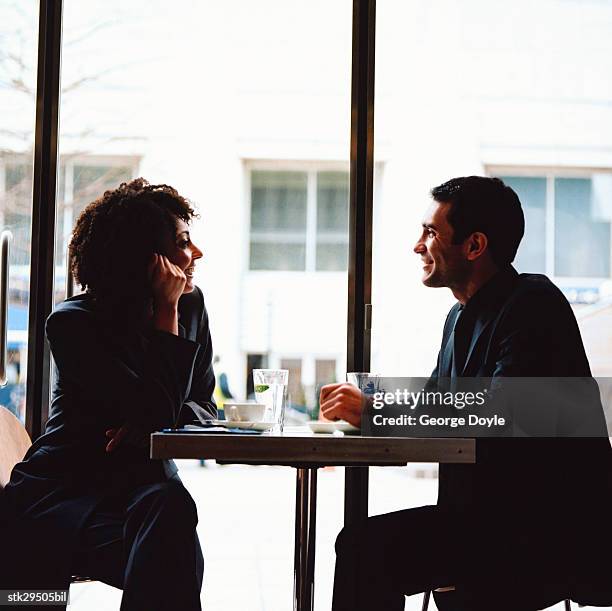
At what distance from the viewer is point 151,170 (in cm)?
258

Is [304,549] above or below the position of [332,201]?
below

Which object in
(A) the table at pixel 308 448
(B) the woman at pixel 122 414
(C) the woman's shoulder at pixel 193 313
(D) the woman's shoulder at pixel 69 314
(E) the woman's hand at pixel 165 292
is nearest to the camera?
(A) the table at pixel 308 448

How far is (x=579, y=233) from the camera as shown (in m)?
2.56

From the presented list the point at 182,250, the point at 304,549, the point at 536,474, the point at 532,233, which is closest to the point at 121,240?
the point at 182,250

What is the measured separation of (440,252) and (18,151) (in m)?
1.28

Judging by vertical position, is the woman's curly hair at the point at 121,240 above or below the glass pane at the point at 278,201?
below

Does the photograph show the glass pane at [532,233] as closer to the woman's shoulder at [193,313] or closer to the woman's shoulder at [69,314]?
the woman's shoulder at [193,313]

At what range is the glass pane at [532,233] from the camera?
2.54 metres

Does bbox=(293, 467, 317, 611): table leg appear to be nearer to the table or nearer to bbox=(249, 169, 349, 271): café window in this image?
the table

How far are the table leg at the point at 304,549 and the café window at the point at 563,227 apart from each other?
1083 mm

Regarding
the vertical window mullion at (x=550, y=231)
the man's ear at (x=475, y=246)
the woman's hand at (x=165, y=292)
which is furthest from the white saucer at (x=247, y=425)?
the vertical window mullion at (x=550, y=231)

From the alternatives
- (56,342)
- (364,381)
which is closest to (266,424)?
(364,381)

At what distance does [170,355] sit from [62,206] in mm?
887

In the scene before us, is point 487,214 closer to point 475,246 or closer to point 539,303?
point 475,246
